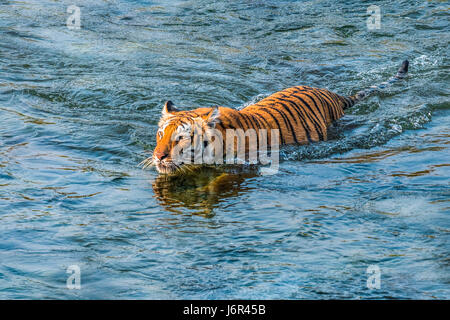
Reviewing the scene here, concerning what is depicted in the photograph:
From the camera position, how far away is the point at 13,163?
16.4 feet

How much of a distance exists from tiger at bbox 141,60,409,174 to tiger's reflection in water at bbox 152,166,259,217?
122 millimetres

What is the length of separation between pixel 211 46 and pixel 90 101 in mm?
2965

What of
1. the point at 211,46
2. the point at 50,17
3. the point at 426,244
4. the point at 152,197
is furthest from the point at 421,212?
the point at 50,17

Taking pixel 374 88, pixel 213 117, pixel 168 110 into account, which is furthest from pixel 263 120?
pixel 374 88

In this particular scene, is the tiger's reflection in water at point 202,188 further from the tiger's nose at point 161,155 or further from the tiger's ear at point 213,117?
the tiger's ear at point 213,117

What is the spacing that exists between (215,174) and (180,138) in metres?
0.44

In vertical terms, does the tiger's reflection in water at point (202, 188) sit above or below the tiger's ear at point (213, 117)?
below

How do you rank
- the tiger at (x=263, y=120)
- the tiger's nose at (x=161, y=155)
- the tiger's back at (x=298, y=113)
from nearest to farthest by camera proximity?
the tiger's nose at (x=161, y=155) < the tiger at (x=263, y=120) < the tiger's back at (x=298, y=113)

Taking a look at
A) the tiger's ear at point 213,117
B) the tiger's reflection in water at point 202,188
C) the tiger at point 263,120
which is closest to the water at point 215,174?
the tiger's reflection in water at point 202,188

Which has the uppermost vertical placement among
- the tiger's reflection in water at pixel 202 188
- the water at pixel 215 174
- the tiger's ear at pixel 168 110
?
the tiger's ear at pixel 168 110

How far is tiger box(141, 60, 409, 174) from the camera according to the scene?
478 cm

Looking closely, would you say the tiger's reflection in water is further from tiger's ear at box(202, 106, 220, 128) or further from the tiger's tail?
the tiger's tail

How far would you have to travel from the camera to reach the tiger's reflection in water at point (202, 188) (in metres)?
4.40

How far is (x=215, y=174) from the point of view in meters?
5.02
